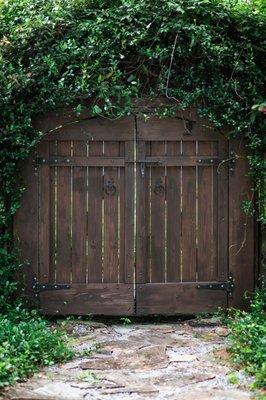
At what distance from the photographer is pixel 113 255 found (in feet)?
22.6

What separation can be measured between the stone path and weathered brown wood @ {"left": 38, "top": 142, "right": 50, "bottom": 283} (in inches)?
23.2

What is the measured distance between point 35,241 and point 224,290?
1.92 m

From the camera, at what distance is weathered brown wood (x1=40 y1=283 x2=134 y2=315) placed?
6.84 m

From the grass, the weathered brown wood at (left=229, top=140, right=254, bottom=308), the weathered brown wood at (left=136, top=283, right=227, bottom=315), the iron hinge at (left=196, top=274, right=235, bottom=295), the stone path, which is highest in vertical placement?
the weathered brown wood at (left=229, top=140, right=254, bottom=308)

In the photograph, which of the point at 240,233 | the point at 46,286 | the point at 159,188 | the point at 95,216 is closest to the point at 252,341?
the point at 240,233

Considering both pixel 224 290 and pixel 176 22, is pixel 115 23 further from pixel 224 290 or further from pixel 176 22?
pixel 224 290

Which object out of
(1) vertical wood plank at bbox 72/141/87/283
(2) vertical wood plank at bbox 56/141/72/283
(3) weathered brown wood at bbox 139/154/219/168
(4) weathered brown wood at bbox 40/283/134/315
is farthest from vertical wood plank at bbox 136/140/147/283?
(2) vertical wood plank at bbox 56/141/72/283

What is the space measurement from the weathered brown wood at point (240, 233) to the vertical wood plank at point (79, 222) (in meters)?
1.44

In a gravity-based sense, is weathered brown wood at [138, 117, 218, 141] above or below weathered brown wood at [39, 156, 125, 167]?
above

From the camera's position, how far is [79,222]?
6.87 metres

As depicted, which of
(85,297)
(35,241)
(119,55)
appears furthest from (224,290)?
(119,55)

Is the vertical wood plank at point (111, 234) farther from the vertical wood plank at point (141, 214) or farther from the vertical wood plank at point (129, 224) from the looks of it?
the vertical wood plank at point (141, 214)

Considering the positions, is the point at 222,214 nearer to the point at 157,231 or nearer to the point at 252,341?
the point at 157,231

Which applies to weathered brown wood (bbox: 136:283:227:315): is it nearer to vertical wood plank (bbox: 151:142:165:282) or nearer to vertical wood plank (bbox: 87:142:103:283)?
vertical wood plank (bbox: 151:142:165:282)
